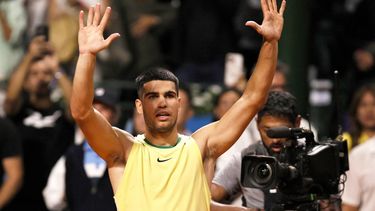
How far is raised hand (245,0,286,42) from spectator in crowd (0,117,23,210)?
12.9 feet

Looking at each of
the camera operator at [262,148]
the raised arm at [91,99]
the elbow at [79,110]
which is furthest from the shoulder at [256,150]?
the elbow at [79,110]

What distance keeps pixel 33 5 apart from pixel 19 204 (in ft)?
8.06

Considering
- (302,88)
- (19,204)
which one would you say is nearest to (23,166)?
(19,204)

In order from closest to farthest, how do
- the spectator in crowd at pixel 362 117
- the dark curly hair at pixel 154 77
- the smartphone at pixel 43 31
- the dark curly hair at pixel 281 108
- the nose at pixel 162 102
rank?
the nose at pixel 162 102 < the dark curly hair at pixel 154 77 < the dark curly hair at pixel 281 108 < the spectator in crowd at pixel 362 117 < the smartphone at pixel 43 31

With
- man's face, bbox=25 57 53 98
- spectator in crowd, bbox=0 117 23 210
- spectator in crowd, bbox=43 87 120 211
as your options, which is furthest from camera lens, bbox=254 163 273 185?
man's face, bbox=25 57 53 98

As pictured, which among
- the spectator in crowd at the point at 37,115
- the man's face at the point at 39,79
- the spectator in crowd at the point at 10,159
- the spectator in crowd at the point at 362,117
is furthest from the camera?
the man's face at the point at 39,79

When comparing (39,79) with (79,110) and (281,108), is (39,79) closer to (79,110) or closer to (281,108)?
(281,108)

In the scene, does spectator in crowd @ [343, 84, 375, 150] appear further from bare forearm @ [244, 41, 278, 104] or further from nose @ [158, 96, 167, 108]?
nose @ [158, 96, 167, 108]

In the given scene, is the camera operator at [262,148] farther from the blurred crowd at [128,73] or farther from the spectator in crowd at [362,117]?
the spectator in crowd at [362,117]

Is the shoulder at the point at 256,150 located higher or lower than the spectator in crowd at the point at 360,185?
higher

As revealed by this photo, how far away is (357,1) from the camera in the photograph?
14.4 metres

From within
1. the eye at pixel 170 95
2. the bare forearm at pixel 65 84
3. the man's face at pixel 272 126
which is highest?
the eye at pixel 170 95

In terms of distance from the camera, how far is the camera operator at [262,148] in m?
8.27

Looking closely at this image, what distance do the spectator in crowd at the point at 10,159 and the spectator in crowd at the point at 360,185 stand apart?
2.93m
